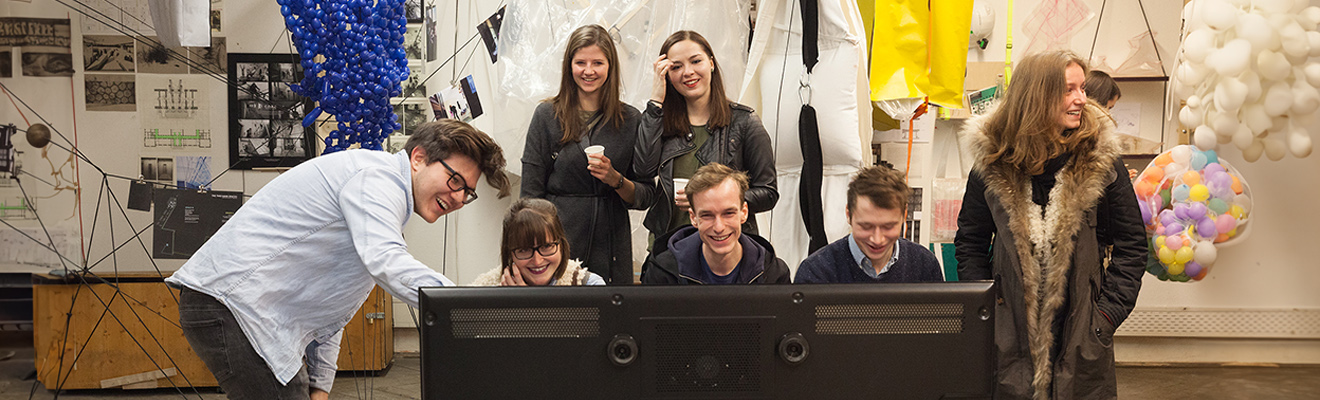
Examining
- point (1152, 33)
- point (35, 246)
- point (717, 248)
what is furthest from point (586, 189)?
point (1152, 33)

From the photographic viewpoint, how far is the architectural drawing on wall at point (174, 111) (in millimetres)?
4027

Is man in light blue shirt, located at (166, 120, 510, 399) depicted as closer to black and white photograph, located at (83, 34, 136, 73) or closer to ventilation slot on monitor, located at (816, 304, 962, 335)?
ventilation slot on monitor, located at (816, 304, 962, 335)

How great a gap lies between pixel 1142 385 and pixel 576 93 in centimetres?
298

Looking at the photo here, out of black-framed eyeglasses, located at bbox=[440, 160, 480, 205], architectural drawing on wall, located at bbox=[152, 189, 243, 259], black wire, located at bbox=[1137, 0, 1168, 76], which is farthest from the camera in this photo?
black wire, located at bbox=[1137, 0, 1168, 76]

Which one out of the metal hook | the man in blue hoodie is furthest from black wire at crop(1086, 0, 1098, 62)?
the man in blue hoodie

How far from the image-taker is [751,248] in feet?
6.75

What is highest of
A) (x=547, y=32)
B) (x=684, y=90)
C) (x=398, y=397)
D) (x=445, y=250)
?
(x=547, y=32)

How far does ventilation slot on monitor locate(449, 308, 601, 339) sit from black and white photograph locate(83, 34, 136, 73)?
3.85 meters

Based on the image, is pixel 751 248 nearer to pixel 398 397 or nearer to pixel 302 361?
pixel 302 361

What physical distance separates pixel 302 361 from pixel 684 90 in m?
1.21

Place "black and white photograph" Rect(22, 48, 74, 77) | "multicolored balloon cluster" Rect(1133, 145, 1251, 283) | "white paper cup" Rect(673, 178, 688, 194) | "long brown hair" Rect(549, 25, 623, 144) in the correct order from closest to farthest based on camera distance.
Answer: "white paper cup" Rect(673, 178, 688, 194), "long brown hair" Rect(549, 25, 623, 144), "black and white photograph" Rect(22, 48, 74, 77), "multicolored balloon cluster" Rect(1133, 145, 1251, 283)

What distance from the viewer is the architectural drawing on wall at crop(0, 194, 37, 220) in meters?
2.85

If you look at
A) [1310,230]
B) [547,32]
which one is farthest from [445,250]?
[1310,230]

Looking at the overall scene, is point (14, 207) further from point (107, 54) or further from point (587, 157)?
point (587, 157)
